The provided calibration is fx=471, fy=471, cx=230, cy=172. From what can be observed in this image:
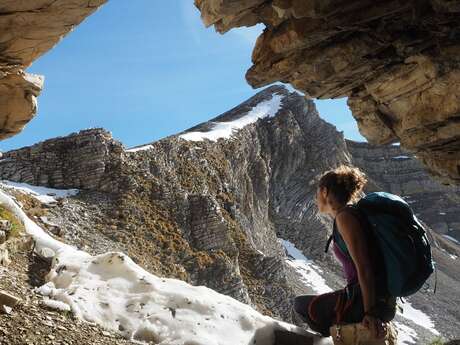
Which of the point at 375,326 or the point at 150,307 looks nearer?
the point at 375,326

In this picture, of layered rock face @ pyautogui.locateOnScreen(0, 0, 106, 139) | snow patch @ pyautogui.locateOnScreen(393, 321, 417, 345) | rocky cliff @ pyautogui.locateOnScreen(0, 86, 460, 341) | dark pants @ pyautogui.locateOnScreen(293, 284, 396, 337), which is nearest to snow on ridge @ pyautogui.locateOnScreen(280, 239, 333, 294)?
rocky cliff @ pyautogui.locateOnScreen(0, 86, 460, 341)

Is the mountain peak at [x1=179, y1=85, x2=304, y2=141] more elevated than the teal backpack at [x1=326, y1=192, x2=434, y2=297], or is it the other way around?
the mountain peak at [x1=179, y1=85, x2=304, y2=141]

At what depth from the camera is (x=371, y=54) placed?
1313 centimetres

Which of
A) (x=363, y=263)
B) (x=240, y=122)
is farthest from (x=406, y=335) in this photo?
(x=363, y=263)

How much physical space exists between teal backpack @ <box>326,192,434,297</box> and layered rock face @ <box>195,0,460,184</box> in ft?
22.1

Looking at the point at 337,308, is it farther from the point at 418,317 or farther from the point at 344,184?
the point at 418,317

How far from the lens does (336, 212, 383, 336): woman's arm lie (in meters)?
5.95

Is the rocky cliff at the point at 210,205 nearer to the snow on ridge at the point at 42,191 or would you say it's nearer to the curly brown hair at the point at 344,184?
the snow on ridge at the point at 42,191

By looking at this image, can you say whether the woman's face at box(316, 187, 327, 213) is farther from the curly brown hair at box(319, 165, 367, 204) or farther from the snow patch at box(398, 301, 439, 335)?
the snow patch at box(398, 301, 439, 335)

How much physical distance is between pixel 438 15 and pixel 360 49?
7.02 ft

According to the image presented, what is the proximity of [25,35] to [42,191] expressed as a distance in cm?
2515

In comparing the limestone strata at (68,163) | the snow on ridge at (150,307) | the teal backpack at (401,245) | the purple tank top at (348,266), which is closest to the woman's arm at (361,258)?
the teal backpack at (401,245)

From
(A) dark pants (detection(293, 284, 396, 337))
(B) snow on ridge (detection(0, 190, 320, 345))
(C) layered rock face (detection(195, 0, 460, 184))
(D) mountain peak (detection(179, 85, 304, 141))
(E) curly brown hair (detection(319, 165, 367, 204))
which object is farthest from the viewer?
(D) mountain peak (detection(179, 85, 304, 141))

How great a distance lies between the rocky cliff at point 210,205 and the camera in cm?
3447
